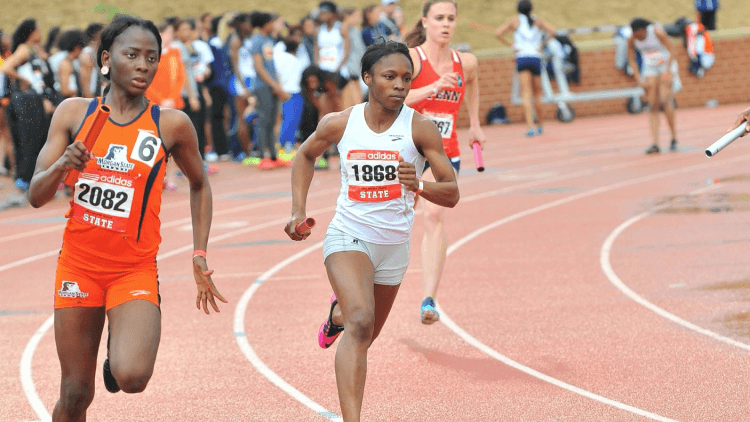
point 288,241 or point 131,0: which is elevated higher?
point 131,0

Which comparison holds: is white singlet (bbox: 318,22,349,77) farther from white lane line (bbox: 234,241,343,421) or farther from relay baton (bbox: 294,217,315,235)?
relay baton (bbox: 294,217,315,235)

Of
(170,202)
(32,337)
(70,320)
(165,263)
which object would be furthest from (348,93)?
(70,320)

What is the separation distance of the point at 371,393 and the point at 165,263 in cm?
504

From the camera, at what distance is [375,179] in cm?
532

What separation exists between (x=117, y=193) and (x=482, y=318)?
3.98m

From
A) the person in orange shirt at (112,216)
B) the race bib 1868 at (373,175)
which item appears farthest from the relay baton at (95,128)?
the race bib 1868 at (373,175)

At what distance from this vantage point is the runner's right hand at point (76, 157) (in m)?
4.16

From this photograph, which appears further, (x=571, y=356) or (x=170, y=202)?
(x=170, y=202)

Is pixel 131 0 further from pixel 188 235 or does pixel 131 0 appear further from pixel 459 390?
pixel 459 390

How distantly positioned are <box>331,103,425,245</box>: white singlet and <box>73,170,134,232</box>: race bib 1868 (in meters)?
1.15

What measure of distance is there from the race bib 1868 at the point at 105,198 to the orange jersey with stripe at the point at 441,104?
3341 mm

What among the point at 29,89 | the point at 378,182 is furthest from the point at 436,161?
the point at 29,89

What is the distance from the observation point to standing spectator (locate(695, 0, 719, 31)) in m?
29.4

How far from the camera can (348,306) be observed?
199 inches
